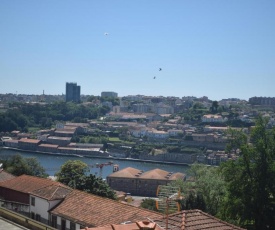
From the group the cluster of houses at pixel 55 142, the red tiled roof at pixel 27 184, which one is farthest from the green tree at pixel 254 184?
the cluster of houses at pixel 55 142

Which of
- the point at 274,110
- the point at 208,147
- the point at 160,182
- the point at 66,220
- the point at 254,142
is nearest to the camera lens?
the point at 66,220

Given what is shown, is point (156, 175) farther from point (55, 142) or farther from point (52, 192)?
point (55, 142)

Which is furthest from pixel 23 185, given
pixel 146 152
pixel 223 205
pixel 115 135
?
pixel 115 135

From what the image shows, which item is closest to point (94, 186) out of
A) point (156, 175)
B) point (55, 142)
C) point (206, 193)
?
point (206, 193)

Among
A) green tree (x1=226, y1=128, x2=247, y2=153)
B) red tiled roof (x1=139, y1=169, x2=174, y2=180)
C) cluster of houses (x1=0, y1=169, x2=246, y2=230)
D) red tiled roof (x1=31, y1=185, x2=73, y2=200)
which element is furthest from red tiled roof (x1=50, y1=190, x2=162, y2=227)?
red tiled roof (x1=139, y1=169, x2=174, y2=180)

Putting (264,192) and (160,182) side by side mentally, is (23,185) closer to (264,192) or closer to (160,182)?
(264,192)

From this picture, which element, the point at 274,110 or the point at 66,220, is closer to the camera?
the point at 66,220

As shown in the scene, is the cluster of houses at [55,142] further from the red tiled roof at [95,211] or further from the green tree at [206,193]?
the red tiled roof at [95,211]
